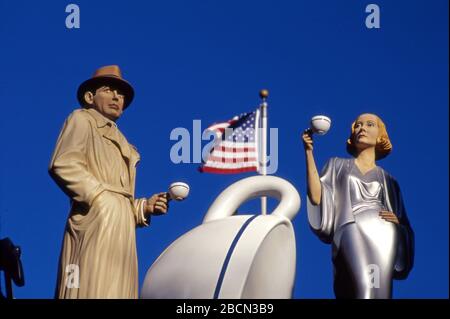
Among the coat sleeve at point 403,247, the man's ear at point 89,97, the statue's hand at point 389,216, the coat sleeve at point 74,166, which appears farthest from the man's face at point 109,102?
the coat sleeve at point 403,247

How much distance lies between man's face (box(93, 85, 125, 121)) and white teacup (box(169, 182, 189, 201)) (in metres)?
1.11

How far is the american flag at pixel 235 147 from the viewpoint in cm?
1959

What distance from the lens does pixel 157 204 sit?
17312 mm

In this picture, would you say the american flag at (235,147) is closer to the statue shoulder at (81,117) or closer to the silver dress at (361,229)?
the silver dress at (361,229)

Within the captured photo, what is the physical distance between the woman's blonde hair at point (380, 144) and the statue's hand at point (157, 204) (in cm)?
265

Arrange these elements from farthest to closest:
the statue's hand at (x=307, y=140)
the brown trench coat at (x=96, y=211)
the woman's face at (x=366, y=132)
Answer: the woman's face at (x=366, y=132)
the statue's hand at (x=307, y=140)
the brown trench coat at (x=96, y=211)

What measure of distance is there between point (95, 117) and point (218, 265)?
8.66 ft
